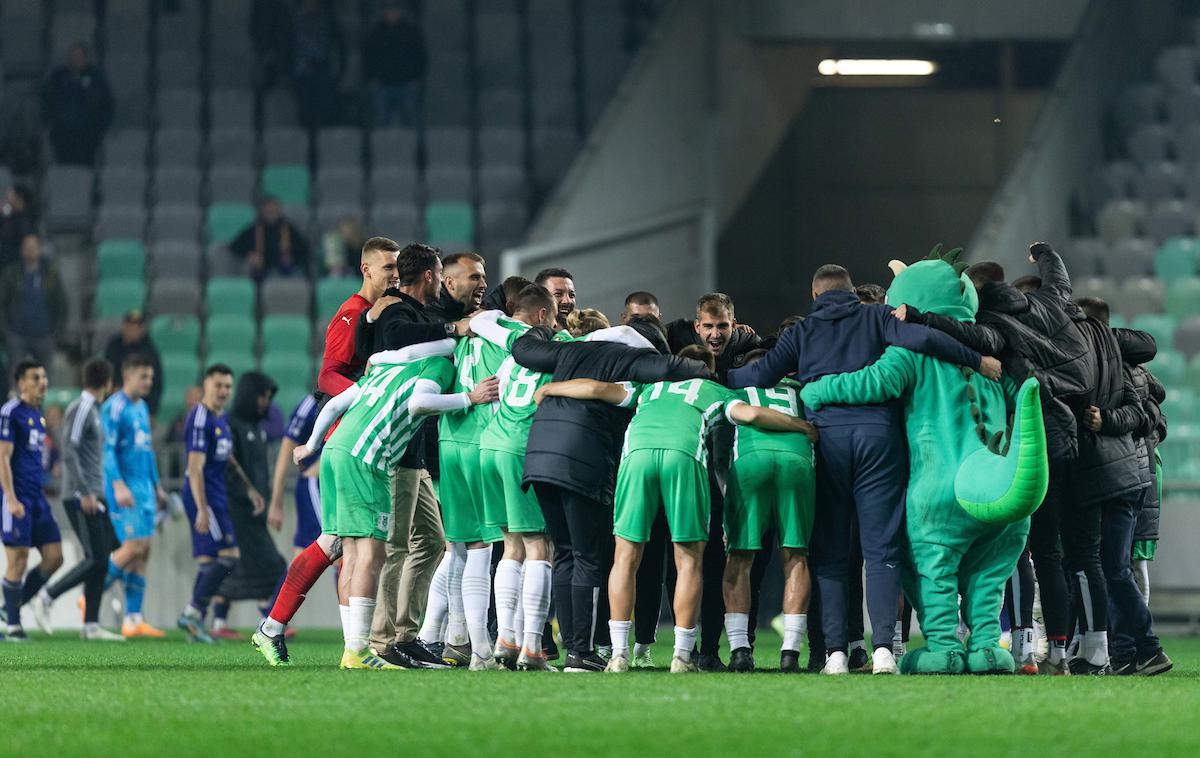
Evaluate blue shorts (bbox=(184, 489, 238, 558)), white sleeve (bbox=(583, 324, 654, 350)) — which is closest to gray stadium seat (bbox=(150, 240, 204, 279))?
blue shorts (bbox=(184, 489, 238, 558))

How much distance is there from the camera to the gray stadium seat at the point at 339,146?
67.9 ft

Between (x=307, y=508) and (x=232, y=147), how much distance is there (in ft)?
27.3

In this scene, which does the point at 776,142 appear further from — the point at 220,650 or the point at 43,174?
the point at 220,650

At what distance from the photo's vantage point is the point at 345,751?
5.39 metres

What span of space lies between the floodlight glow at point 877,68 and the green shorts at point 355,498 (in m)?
14.8

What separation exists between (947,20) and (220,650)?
1192cm

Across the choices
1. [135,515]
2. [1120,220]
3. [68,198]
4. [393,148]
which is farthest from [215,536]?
[1120,220]

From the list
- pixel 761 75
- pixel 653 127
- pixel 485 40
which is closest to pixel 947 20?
pixel 761 75

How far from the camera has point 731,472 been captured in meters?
8.52

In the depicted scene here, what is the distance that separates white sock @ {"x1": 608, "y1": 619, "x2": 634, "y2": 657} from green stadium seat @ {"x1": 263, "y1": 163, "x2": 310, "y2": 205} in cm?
1282

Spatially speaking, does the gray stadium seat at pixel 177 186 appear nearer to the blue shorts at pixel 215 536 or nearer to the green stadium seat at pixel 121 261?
the green stadium seat at pixel 121 261

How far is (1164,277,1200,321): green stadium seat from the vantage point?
1778 centimetres

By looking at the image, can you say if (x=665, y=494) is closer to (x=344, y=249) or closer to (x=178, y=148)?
(x=344, y=249)

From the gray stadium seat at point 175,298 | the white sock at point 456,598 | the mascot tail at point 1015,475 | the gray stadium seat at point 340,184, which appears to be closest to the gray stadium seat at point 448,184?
the gray stadium seat at point 340,184
